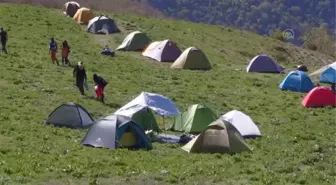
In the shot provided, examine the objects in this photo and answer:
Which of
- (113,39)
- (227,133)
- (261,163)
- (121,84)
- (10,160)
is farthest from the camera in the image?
(113,39)

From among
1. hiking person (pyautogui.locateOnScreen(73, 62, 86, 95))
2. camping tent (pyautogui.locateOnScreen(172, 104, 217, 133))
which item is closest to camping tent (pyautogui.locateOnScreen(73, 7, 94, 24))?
hiking person (pyautogui.locateOnScreen(73, 62, 86, 95))

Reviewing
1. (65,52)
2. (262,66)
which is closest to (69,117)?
(65,52)

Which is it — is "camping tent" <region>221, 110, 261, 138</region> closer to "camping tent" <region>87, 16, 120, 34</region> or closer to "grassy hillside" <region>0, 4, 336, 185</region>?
"grassy hillside" <region>0, 4, 336, 185</region>

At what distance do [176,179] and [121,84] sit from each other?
57.2 feet

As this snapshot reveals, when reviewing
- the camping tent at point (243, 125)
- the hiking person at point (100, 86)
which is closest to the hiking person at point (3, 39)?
Result: the hiking person at point (100, 86)

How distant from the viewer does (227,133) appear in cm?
2300

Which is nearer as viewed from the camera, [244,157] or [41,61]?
[244,157]

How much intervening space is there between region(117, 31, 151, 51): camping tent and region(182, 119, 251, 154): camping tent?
2669cm

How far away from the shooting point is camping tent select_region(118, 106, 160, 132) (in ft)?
84.6

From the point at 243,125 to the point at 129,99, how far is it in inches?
297

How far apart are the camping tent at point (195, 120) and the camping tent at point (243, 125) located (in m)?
0.80

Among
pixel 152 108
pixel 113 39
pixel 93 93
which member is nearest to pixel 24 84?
pixel 93 93

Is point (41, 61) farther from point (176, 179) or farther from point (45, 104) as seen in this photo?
point (176, 179)

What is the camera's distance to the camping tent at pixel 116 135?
74.4 ft
